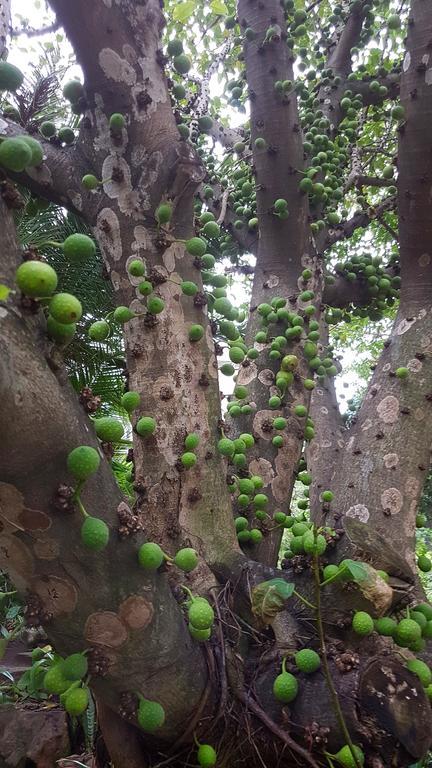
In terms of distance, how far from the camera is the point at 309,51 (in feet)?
21.5

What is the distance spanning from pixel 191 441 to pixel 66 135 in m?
1.79

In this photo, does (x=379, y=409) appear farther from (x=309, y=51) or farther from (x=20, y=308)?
(x=309, y=51)

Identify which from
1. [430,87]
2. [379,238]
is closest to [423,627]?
[430,87]

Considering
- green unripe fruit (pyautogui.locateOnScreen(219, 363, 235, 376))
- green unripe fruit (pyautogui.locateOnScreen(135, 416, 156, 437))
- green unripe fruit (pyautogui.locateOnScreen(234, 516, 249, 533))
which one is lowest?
green unripe fruit (pyautogui.locateOnScreen(234, 516, 249, 533))

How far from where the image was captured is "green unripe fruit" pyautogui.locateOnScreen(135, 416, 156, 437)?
230 centimetres

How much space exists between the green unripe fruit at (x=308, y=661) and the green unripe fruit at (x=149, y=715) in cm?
52

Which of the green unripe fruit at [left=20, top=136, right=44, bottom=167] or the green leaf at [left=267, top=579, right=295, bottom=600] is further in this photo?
the green leaf at [left=267, top=579, right=295, bottom=600]

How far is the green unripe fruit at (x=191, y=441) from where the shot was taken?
235 centimetres

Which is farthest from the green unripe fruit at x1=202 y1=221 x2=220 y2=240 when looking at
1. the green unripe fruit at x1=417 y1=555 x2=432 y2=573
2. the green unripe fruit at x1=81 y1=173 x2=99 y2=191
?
the green unripe fruit at x1=417 y1=555 x2=432 y2=573

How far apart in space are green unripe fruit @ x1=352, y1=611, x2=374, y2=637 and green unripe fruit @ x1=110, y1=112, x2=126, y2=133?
91.7 inches

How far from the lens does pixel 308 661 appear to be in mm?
1848

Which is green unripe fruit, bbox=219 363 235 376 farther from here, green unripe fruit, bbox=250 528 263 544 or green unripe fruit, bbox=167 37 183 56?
green unripe fruit, bbox=167 37 183 56

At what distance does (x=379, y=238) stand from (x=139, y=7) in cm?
584

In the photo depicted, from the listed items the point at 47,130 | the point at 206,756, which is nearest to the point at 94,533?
the point at 206,756
